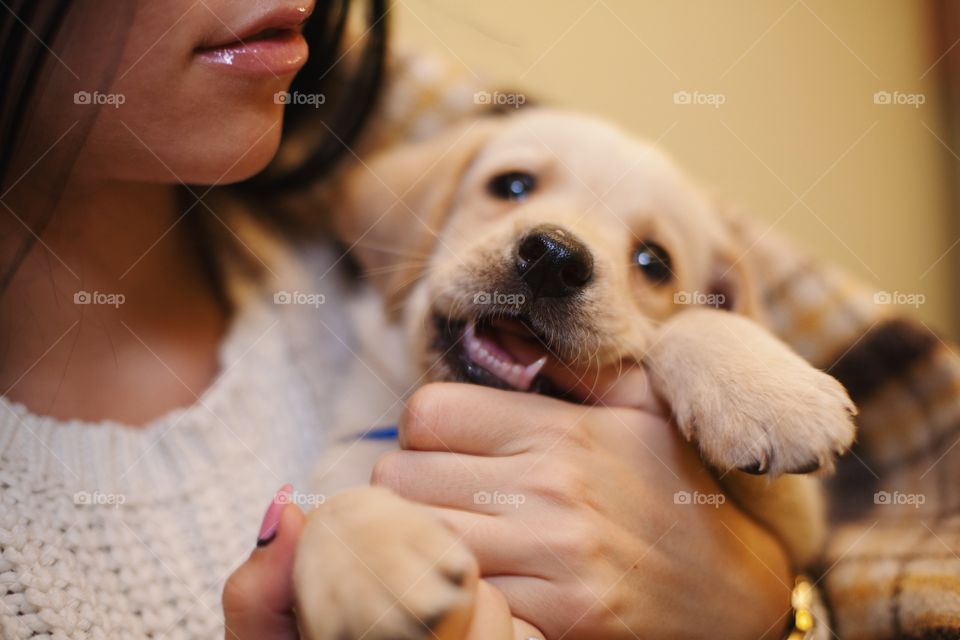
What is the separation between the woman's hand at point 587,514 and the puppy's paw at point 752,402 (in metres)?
0.10

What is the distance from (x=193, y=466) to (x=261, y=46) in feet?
2.50

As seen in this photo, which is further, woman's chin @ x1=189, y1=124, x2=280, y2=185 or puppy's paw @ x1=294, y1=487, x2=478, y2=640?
woman's chin @ x1=189, y1=124, x2=280, y2=185

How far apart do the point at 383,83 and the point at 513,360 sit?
35.9 inches

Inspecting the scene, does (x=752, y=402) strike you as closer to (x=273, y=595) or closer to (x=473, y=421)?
(x=473, y=421)

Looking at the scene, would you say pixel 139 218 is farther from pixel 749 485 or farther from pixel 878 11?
pixel 878 11

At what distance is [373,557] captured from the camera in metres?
0.69

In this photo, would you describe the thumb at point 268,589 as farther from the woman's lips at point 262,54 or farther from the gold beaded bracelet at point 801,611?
the gold beaded bracelet at point 801,611

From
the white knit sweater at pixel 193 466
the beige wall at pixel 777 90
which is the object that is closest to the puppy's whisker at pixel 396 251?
the white knit sweater at pixel 193 466

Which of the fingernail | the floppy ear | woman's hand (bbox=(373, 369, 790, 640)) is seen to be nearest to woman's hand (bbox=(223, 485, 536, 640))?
the fingernail

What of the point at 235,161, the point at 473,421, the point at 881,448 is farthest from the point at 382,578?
the point at 881,448

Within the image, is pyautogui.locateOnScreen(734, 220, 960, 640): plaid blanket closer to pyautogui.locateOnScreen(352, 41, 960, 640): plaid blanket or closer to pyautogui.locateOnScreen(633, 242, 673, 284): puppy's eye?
pyautogui.locateOnScreen(352, 41, 960, 640): plaid blanket

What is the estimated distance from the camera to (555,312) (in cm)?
112

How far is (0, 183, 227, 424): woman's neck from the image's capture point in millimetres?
1190

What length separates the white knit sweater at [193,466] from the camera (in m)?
1.00
